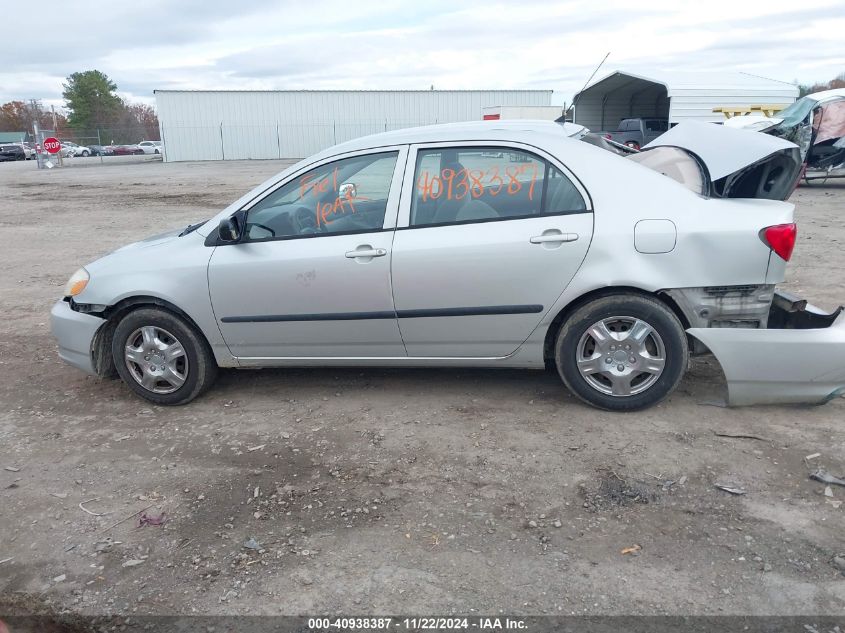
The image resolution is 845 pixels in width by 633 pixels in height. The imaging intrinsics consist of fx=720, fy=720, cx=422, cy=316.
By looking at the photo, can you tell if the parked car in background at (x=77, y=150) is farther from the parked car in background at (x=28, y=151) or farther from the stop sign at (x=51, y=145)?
the stop sign at (x=51, y=145)

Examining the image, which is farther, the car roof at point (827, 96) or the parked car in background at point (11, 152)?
the parked car in background at point (11, 152)

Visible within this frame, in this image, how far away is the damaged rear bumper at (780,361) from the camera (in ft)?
13.1

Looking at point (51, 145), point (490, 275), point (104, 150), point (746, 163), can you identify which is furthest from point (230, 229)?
point (104, 150)

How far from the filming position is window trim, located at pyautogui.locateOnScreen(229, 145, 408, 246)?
14.3 feet

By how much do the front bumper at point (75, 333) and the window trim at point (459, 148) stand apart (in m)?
2.15

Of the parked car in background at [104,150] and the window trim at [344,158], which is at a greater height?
the parked car in background at [104,150]

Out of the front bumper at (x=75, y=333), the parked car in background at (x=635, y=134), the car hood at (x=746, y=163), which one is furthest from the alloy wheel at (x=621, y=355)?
the parked car in background at (x=635, y=134)

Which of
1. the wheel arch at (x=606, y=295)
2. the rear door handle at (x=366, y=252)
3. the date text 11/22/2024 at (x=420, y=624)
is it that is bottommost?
the date text 11/22/2024 at (x=420, y=624)

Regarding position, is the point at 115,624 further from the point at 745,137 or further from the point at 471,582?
the point at 745,137

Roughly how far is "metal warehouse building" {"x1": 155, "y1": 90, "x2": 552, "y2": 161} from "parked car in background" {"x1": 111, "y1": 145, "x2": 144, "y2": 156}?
54.3ft

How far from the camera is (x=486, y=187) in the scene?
431 cm

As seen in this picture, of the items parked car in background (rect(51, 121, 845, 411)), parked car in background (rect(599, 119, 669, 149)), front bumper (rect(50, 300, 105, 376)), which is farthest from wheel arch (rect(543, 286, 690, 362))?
parked car in background (rect(599, 119, 669, 149))

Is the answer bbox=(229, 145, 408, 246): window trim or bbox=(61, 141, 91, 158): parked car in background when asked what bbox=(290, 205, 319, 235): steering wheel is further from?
bbox=(61, 141, 91, 158): parked car in background

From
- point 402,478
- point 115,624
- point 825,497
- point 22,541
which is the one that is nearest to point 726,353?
point 825,497
